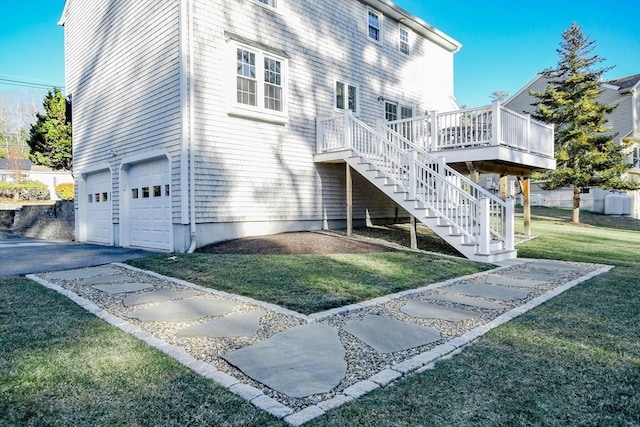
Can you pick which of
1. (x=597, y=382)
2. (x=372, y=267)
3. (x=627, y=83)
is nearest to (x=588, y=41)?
(x=627, y=83)

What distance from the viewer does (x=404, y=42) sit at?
1437 cm

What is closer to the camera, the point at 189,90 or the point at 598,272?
the point at 598,272

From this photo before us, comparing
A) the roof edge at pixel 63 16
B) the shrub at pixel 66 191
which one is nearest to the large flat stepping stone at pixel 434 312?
the roof edge at pixel 63 16

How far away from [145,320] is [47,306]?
133cm

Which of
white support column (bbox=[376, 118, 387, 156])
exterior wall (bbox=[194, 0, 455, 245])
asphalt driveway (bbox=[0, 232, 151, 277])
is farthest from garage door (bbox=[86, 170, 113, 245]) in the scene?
white support column (bbox=[376, 118, 387, 156])

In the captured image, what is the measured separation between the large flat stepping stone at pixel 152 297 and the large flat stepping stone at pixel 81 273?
5.75ft

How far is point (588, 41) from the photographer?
17.7 meters

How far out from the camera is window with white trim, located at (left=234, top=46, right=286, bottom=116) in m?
9.30

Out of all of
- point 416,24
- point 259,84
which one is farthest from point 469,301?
point 416,24

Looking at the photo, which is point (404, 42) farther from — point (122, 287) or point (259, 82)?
point (122, 287)

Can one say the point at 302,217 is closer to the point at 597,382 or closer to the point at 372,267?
the point at 372,267

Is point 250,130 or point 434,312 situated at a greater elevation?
point 250,130

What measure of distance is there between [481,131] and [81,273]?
871cm

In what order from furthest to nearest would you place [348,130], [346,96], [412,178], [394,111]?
1. [394,111]
2. [346,96]
3. [348,130]
4. [412,178]
